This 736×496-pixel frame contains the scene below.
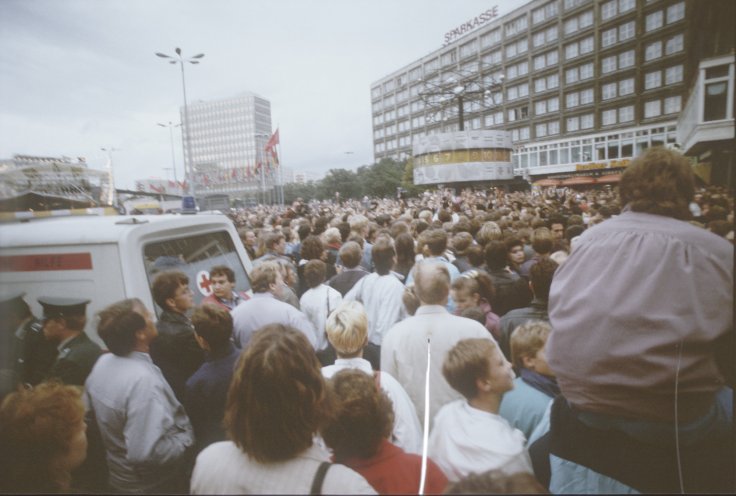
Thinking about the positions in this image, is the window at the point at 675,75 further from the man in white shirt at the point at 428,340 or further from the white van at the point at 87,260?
→ the white van at the point at 87,260

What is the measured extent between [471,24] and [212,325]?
80720 millimetres

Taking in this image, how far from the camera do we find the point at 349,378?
1710mm

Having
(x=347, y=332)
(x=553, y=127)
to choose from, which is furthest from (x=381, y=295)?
(x=553, y=127)

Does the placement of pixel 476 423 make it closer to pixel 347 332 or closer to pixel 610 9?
pixel 347 332

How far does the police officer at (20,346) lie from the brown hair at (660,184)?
2.48 meters

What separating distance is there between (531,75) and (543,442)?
186 ft

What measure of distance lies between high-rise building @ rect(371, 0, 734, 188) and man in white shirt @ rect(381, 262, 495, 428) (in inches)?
49.8

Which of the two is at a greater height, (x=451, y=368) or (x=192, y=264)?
(x=192, y=264)

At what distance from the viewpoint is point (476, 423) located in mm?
1712

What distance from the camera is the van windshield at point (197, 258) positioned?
2.91 m

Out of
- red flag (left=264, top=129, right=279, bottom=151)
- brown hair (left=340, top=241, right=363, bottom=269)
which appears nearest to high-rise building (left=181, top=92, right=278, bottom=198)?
red flag (left=264, top=129, right=279, bottom=151)

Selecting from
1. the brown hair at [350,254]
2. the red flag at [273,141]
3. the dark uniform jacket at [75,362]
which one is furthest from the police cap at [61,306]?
the red flag at [273,141]

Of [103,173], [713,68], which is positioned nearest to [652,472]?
[713,68]

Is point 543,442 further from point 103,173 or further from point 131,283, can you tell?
point 103,173
